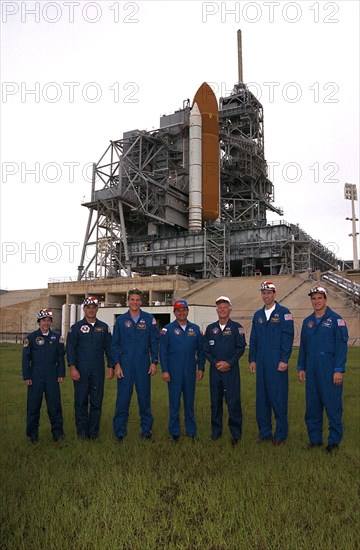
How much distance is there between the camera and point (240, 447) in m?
→ 6.21

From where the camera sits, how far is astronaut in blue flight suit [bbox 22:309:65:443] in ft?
23.0

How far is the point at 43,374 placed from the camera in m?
7.26

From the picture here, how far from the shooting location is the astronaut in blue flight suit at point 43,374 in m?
7.02

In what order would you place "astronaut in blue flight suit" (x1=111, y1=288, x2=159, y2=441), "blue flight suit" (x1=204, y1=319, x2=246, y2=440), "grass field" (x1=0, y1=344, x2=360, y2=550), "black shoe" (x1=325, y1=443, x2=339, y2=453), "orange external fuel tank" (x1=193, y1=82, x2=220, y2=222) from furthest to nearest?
"orange external fuel tank" (x1=193, y1=82, x2=220, y2=222) < "astronaut in blue flight suit" (x1=111, y1=288, x2=159, y2=441) < "blue flight suit" (x1=204, y1=319, x2=246, y2=440) < "black shoe" (x1=325, y1=443, x2=339, y2=453) < "grass field" (x1=0, y1=344, x2=360, y2=550)

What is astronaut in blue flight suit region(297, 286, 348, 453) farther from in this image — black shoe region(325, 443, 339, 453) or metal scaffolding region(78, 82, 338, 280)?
metal scaffolding region(78, 82, 338, 280)

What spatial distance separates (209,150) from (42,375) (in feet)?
168

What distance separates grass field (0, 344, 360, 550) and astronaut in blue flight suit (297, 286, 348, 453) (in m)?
0.33

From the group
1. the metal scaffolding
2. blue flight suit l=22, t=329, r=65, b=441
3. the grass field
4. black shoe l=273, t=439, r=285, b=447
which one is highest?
the metal scaffolding

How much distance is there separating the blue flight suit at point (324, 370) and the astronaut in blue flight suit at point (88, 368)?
3.09 meters

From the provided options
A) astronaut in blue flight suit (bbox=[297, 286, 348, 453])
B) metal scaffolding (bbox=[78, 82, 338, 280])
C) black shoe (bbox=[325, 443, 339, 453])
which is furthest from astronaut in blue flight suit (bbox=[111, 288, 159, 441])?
metal scaffolding (bbox=[78, 82, 338, 280])

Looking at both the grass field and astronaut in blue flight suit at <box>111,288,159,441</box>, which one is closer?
the grass field

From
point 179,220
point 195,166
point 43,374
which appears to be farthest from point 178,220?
point 43,374

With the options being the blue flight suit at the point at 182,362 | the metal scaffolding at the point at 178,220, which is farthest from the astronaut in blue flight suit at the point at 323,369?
the metal scaffolding at the point at 178,220

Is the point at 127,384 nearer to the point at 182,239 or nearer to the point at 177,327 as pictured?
the point at 177,327
